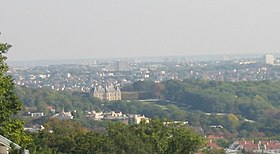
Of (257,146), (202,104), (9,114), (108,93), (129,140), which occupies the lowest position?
(108,93)

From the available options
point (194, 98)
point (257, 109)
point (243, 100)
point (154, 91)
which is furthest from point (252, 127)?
point (154, 91)

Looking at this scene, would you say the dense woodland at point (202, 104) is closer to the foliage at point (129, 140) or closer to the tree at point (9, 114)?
the foliage at point (129, 140)

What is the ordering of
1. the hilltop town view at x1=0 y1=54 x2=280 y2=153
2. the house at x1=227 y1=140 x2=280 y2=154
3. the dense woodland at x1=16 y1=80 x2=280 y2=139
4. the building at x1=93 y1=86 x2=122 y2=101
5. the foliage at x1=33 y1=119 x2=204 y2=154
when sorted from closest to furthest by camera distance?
1. the foliage at x1=33 y1=119 x2=204 y2=154
2. the house at x1=227 y1=140 x2=280 y2=154
3. the hilltop town view at x1=0 y1=54 x2=280 y2=153
4. the dense woodland at x1=16 y1=80 x2=280 y2=139
5. the building at x1=93 y1=86 x2=122 y2=101

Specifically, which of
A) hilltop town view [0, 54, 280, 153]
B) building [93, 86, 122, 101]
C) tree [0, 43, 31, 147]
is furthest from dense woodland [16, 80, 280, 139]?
tree [0, 43, 31, 147]

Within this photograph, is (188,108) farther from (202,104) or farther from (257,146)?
(257,146)

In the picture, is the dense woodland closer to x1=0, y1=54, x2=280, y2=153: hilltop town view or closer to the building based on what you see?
x1=0, y1=54, x2=280, y2=153: hilltop town view

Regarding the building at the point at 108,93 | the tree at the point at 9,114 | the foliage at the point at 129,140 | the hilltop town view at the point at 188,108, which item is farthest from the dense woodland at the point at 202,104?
the tree at the point at 9,114

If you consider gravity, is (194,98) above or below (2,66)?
below

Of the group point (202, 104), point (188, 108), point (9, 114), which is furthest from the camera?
point (188, 108)

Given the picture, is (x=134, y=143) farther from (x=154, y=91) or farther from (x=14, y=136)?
(x=154, y=91)

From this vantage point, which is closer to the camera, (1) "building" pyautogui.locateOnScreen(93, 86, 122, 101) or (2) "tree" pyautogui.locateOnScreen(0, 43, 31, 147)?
(2) "tree" pyautogui.locateOnScreen(0, 43, 31, 147)

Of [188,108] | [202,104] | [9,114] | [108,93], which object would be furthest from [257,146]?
[108,93]
